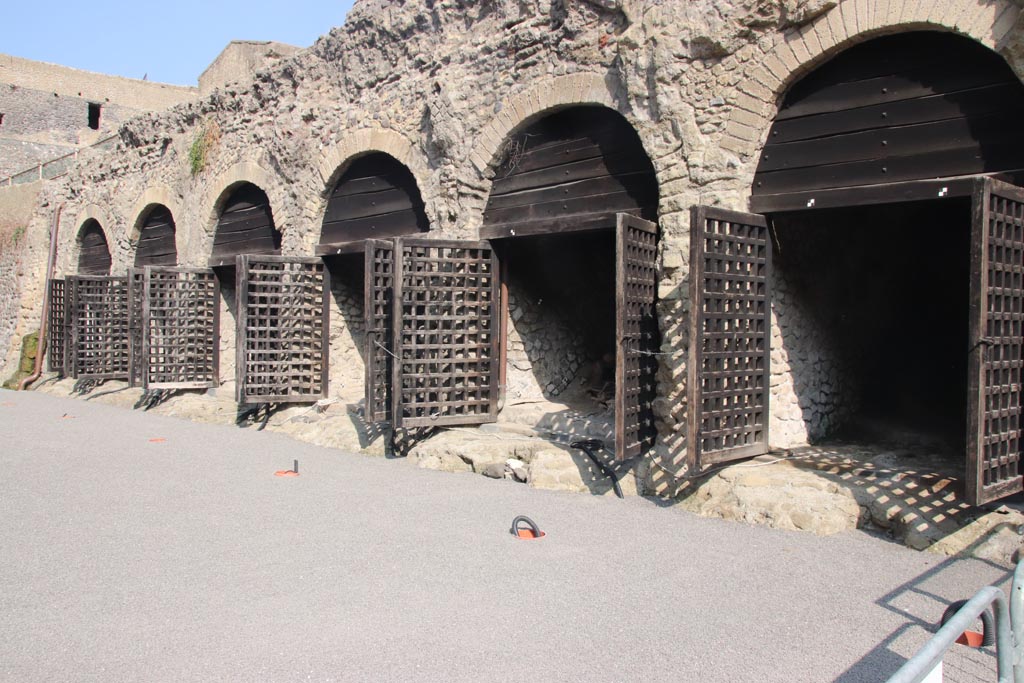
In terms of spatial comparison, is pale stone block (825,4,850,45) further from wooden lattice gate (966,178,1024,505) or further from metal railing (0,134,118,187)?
metal railing (0,134,118,187)

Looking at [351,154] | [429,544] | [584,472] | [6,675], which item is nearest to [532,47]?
[351,154]

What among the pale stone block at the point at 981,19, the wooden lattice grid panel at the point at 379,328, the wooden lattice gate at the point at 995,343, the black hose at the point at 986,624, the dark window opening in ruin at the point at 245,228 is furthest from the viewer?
→ the dark window opening in ruin at the point at 245,228

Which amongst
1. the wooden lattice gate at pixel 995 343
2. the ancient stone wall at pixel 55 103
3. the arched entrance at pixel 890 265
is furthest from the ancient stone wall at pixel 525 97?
the ancient stone wall at pixel 55 103

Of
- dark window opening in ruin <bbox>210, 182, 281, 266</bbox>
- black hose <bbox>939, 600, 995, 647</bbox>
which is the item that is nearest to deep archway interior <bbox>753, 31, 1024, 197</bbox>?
black hose <bbox>939, 600, 995, 647</bbox>

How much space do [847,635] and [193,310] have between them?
438 inches

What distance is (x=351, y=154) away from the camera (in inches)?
404

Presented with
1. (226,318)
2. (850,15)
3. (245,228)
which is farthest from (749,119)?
(226,318)

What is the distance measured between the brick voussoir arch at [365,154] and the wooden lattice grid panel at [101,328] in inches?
228

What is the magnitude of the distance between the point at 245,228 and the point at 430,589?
30.7 ft

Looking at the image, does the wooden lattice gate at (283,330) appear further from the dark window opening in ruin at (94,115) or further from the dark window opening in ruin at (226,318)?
the dark window opening in ruin at (94,115)

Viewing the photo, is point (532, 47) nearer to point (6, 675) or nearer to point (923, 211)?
point (923, 211)

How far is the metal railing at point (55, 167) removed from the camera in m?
17.3

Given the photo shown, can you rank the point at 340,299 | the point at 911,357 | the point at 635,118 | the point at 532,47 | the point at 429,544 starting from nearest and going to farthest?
the point at 429,544 → the point at 635,118 → the point at 532,47 → the point at 911,357 → the point at 340,299

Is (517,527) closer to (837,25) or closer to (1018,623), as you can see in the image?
(1018,623)
